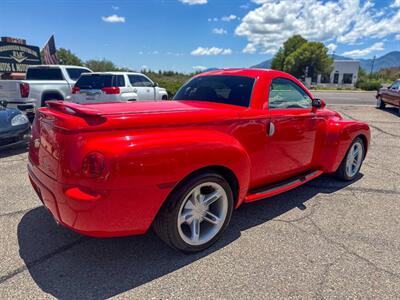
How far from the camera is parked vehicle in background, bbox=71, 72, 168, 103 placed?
30.4ft

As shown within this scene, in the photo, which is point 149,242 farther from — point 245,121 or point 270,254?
point 245,121

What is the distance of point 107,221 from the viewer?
210 cm

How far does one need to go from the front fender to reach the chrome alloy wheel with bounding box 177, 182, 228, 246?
197 cm

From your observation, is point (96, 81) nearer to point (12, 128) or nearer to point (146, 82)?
point (146, 82)

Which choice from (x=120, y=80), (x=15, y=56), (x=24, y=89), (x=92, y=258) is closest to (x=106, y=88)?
(x=120, y=80)

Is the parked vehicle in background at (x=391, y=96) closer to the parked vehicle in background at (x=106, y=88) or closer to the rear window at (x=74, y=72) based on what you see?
the parked vehicle in background at (x=106, y=88)

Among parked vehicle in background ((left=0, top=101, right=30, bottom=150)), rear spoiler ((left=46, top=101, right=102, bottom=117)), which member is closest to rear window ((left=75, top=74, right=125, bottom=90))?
parked vehicle in background ((left=0, top=101, right=30, bottom=150))

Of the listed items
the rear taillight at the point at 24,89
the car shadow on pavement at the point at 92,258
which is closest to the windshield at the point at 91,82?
the rear taillight at the point at 24,89

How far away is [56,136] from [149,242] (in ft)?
4.36

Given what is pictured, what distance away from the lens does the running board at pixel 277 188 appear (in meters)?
3.06

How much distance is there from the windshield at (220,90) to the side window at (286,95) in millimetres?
312

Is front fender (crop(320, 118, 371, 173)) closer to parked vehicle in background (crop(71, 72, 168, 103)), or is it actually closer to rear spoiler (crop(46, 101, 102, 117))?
rear spoiler (crop(46, 101, 102, 117))

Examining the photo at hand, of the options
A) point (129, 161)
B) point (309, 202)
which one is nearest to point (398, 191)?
point (309, 202)

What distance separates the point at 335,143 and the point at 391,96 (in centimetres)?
1225
